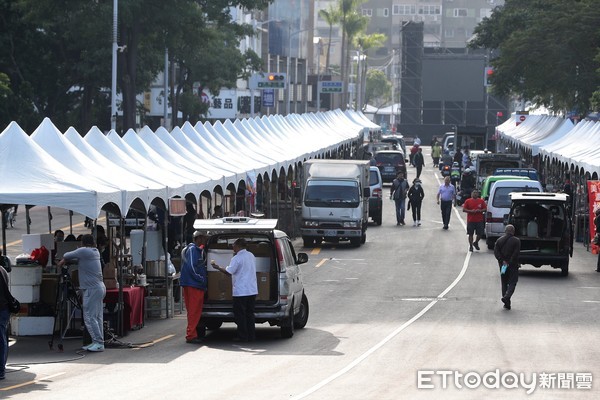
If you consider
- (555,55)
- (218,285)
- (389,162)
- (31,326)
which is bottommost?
(31,326)

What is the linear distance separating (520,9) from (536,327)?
55581mm

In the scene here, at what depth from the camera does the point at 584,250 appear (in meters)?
40.1

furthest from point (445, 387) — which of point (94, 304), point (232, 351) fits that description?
point (94, 304)

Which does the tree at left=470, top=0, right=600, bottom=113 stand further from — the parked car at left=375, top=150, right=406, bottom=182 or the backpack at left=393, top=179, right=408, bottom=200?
the backpack at left=393, top=179, right=408, bottom=200

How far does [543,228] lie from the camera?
3325cm

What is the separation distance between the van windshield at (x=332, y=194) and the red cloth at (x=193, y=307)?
19411 mm

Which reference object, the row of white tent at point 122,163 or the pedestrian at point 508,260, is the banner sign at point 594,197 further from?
the pedestrian at point 508,260

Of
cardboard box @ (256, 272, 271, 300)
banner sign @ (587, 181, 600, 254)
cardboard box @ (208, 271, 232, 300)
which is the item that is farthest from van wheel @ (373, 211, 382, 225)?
cardboard box @ (208, 271, 232, 300)

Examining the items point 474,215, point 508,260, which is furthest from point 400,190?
point 508,260

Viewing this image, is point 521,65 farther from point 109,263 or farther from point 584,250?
point 109,263

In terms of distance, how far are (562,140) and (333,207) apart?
1623 cm

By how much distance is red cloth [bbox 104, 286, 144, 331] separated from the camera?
848 inches

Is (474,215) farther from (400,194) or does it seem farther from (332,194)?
(400,194)

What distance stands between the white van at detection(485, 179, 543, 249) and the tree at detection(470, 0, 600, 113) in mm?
20014
